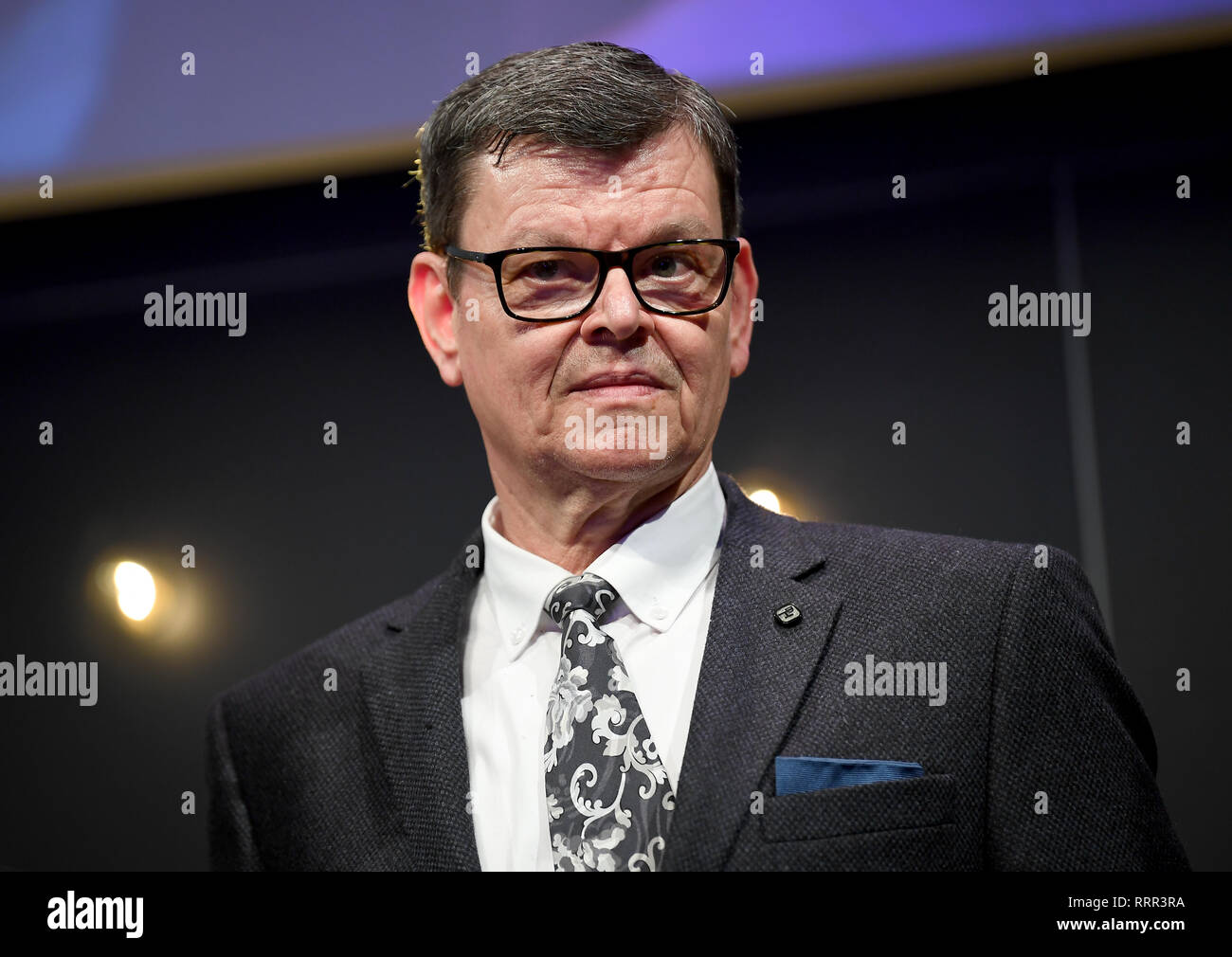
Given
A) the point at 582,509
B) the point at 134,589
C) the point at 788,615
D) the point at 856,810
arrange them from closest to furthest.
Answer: the point at 856,810 < the point at 788,615 < the point at 582,509 < the point at 134,589

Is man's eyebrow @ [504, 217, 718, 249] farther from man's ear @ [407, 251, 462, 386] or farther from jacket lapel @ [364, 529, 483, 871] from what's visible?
jacket lapel @ [364, 529, 483, 871]

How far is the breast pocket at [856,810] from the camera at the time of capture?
5.01ft

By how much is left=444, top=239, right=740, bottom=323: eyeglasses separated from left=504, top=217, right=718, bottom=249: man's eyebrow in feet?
0.04

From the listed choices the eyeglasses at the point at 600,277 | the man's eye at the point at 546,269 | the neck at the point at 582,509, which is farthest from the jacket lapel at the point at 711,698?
the man's eye at the point at 546,269

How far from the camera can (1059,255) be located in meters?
2.13

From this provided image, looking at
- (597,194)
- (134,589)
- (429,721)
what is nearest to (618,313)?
(597,194)

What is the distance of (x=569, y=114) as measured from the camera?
175 cm

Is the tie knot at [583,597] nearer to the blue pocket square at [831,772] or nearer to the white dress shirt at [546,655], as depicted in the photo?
the white dress shirt at [546,655]

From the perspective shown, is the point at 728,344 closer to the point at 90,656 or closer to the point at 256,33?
the point at 256,33

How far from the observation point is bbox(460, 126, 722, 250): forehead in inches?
67.9

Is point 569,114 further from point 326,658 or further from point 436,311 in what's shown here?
point 326,658

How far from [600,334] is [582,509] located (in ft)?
0.85

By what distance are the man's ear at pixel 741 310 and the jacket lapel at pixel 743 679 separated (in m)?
0.28
